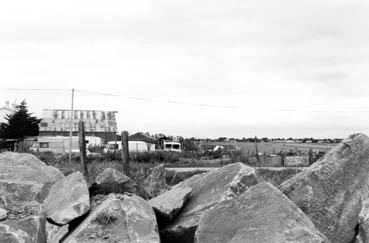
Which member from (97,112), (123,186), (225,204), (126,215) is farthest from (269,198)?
(97,112)

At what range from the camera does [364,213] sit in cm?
513

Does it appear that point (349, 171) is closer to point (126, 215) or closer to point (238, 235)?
point (238, 235)

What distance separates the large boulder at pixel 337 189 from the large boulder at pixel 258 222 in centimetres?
87

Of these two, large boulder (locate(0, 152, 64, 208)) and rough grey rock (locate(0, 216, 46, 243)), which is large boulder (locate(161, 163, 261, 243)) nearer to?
rough grey rock (locate(0, 216, 46, 243))

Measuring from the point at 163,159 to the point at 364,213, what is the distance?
26277mm

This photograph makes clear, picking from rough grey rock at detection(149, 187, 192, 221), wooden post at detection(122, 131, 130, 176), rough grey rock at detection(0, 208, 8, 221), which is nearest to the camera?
rough grey rock at detection(0, 208, 8, 221)

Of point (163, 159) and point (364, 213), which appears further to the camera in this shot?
point (163, 159)

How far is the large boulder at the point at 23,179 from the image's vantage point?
732 centimetres

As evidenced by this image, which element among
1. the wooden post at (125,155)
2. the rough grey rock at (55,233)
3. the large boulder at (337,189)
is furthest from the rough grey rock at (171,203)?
the wooden post at (125,155)

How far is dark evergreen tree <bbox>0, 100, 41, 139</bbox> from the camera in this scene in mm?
52875

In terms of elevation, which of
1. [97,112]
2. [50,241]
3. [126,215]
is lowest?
[50,241]

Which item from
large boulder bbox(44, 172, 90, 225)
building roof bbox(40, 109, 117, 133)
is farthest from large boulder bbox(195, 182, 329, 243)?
building roof bbox(40, 109, 117, 133)

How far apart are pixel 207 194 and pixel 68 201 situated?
1.47m

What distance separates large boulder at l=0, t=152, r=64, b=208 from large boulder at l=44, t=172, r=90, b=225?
1221 mm
